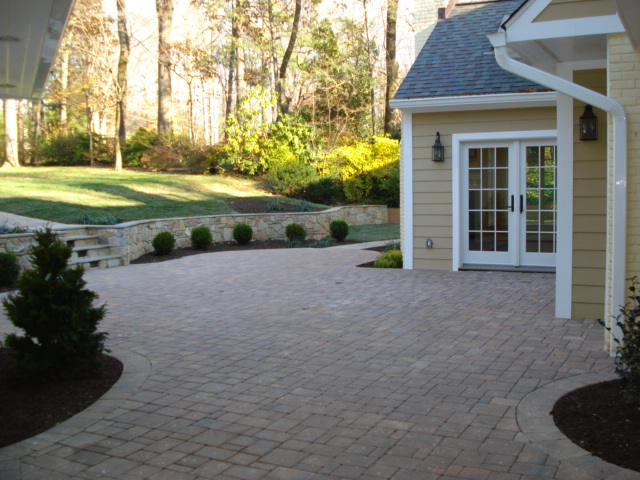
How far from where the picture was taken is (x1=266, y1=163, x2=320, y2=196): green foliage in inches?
790

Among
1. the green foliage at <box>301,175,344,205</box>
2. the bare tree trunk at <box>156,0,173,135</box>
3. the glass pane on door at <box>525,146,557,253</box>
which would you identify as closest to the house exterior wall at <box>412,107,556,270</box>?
the glass pane on door at <box>525,146,557,253</box>

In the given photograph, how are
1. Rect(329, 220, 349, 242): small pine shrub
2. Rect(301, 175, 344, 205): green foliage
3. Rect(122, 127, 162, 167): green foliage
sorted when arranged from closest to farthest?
Rect(329, 220, 349, 242): small pine shrub, Rect(301, 175, 344, 205): green foliage, Rect(122, 127, 162, 167): green foliage

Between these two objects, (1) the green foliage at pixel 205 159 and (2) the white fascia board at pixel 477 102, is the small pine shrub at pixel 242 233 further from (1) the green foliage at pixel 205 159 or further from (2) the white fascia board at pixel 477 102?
(1) the green foliage at pixel 205 159

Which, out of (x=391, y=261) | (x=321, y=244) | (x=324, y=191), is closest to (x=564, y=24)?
(x=391, y=261)

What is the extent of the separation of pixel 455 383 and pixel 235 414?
5.69 ft

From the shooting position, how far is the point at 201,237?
543 inches

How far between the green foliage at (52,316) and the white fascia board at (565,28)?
4377 mm

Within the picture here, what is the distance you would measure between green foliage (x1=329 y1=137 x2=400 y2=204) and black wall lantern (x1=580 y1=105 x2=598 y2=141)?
13859 millimetres

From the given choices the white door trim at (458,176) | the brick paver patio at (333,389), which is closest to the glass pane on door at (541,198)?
the white door trim at (458,176)

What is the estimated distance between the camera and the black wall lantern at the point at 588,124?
6.71 meters

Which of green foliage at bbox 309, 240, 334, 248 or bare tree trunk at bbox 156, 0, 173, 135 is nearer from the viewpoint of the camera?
green foliage at bbox 309, 240, 334, 248

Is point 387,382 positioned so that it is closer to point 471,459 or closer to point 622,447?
point 471,459

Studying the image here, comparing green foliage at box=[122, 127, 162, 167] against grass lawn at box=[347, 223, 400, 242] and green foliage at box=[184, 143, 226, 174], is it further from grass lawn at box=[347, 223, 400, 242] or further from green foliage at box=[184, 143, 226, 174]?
grass lawn at box=[347, 223, 400, 242]

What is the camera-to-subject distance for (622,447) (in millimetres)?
3504
